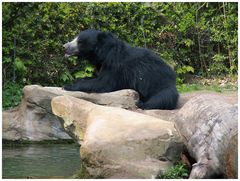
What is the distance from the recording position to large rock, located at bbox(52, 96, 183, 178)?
4898 millimetres

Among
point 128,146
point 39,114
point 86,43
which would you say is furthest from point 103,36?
point 128,146

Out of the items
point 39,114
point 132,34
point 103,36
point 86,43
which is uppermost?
point 103,36

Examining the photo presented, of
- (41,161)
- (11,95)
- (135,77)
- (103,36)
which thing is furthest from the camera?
(11,95)

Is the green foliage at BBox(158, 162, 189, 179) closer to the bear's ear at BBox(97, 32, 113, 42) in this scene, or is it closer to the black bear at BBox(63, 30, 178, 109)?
the black bear at BBox(63, 30, 178, 109)

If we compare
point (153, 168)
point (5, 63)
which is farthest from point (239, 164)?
point (5, 63)

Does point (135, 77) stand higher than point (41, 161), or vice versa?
point (135, 77)

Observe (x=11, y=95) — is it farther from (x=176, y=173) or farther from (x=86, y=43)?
(x=176, y=173)

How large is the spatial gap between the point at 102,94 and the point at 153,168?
8.16 feet

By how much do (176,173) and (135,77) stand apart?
3.02m

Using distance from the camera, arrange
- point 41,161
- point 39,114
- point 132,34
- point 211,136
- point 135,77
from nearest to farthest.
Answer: point 211,136 → point 41,161 → point 39,114 → point 135,77 → point 132,34

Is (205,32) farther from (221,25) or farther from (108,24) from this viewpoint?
(108,24)

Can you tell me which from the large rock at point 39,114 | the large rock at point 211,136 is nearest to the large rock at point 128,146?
the large rock at point 211,136

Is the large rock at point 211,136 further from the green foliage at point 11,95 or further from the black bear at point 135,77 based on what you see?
the green foliage at point 11,95

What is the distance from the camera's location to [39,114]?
7.53 m
